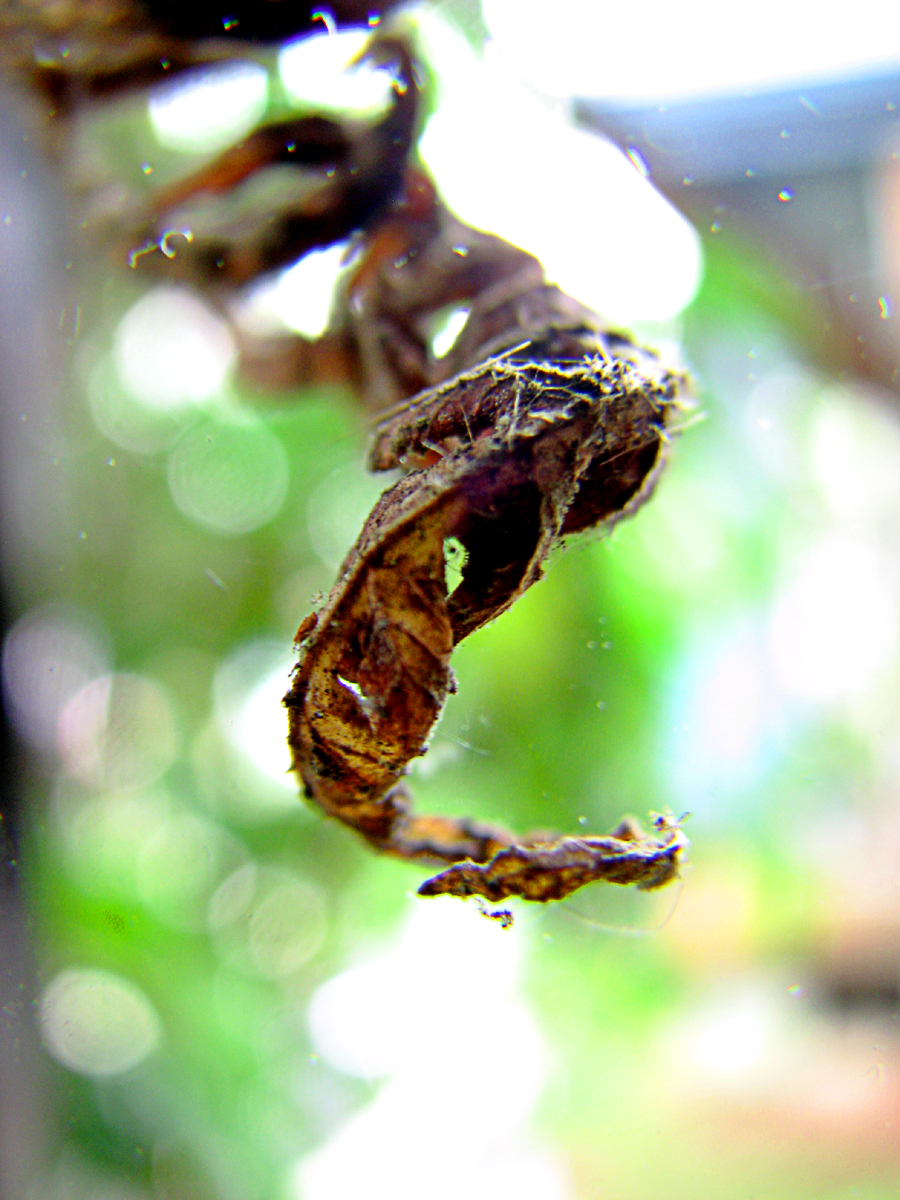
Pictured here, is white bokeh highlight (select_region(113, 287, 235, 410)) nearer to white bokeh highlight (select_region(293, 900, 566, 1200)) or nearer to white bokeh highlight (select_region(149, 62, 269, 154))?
white bokeh highlight (select_region(149, 62, 269, 154))

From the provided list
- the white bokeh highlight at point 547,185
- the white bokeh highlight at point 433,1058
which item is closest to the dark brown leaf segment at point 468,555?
the white bokeh highlight at point 547,185

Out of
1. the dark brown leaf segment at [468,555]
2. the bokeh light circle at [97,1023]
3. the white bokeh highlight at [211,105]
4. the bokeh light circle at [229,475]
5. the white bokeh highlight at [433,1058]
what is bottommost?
the white bokeh highlight at [433,1058]

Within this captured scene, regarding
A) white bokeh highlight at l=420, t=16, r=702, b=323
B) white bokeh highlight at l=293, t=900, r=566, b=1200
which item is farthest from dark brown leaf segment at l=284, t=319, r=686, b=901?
white bokeh highlight at l=293, t=900, r=566, b=1200

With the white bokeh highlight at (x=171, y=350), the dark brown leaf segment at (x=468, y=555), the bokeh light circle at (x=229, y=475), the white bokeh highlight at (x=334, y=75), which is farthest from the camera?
the bokeh light circle at (x=229, y=475)

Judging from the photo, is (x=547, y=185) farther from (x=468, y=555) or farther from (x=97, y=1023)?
(x=97, y=1023)

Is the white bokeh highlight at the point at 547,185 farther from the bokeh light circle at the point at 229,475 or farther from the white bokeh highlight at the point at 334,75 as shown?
the bokeh light circle at the point at 229,475

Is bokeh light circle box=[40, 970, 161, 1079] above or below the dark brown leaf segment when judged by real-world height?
below

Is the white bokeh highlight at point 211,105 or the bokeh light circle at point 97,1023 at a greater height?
the white bokeh highlight at point 211,105

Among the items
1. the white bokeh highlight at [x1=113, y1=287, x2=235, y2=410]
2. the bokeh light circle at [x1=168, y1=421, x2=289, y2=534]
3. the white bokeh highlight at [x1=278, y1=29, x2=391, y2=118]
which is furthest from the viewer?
the bokeh light circle at [x1=168, y1=421, x2=289, y2=534]

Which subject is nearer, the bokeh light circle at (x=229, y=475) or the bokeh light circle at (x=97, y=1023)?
the bokeh light circle at (x=97, y=1023)
